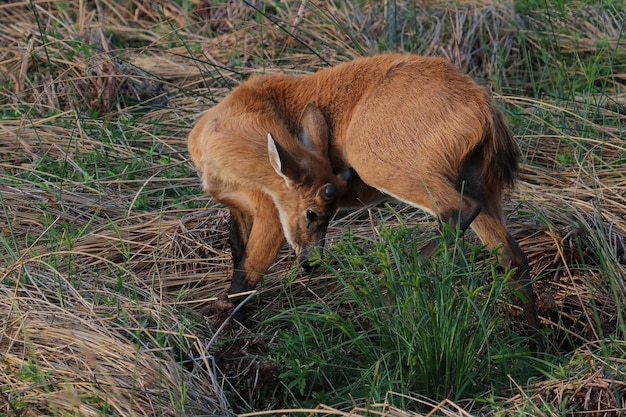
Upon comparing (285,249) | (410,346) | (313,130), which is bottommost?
(285,249)

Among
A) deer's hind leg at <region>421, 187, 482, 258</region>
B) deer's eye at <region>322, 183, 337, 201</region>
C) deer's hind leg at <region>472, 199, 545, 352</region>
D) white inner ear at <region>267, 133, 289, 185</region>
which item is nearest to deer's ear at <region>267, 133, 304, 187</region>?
white inner ear at <region>267, 133, 289, 185</region>

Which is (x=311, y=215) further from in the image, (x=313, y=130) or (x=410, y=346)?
(x=410, y=346)

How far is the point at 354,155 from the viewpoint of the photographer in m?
5.73

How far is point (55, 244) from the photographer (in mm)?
5719

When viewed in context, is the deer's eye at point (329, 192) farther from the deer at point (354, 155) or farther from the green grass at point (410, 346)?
the green grass at point (410, 346)

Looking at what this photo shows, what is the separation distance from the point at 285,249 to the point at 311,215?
1.81 feet

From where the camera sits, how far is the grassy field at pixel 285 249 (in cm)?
441

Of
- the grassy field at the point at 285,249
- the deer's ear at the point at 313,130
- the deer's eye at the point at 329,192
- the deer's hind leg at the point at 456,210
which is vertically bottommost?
the grassy field at the point at 285,249

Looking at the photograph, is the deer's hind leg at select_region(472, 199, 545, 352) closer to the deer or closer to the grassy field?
the deer

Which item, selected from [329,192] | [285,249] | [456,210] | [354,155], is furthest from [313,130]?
[456,210]

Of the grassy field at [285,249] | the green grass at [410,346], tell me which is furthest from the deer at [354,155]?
the green grass at [410,346]

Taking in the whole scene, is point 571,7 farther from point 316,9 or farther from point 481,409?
point 481,409

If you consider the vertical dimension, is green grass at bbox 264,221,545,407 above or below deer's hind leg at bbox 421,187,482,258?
below

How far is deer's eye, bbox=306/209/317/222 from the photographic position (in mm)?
5820
